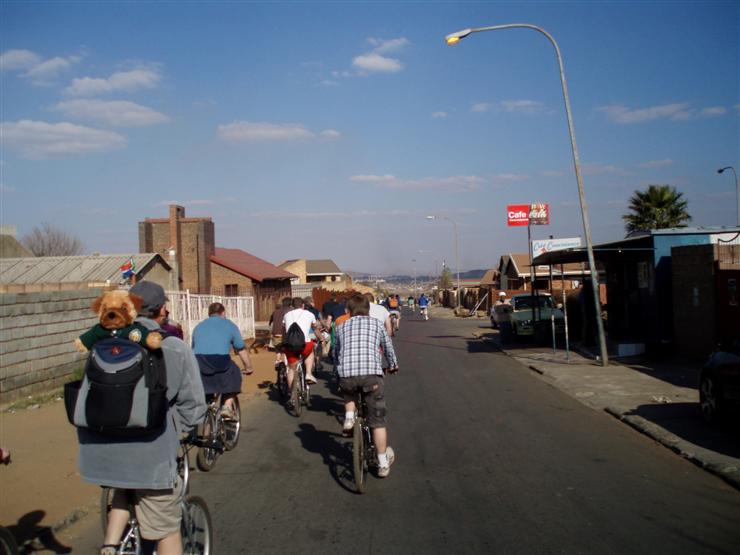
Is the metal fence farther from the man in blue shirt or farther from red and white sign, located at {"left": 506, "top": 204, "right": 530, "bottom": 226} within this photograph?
red and white sign, located at {"left": 506, "top": 204, "right": 530, "bottom": 226}

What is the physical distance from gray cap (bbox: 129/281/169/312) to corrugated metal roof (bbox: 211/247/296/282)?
130 feet

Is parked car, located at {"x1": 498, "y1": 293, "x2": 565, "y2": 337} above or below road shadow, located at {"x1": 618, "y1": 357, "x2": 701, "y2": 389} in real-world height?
above

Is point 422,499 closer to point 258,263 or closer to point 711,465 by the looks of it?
point 711,465

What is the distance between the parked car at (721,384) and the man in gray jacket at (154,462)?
7.05 meters

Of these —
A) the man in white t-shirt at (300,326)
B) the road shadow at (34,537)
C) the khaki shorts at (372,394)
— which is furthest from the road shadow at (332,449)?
the road shadow at (34,537)

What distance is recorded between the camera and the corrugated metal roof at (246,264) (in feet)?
143

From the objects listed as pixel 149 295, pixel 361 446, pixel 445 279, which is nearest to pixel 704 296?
pixel 361 446

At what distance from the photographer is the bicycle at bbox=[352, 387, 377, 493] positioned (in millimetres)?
6480

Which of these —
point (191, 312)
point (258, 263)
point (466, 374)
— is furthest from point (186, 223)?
point (466, 374)

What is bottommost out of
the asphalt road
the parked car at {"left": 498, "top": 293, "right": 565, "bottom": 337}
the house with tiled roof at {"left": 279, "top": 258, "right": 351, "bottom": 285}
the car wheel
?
the asphalt road

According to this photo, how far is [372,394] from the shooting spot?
22.2 ft

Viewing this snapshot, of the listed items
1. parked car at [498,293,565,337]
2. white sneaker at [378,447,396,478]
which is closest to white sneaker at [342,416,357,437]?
white sneaker at [378,447,396,478]

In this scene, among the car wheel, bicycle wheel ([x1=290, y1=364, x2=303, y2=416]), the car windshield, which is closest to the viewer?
the car wheel

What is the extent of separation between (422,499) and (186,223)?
36836 mm
